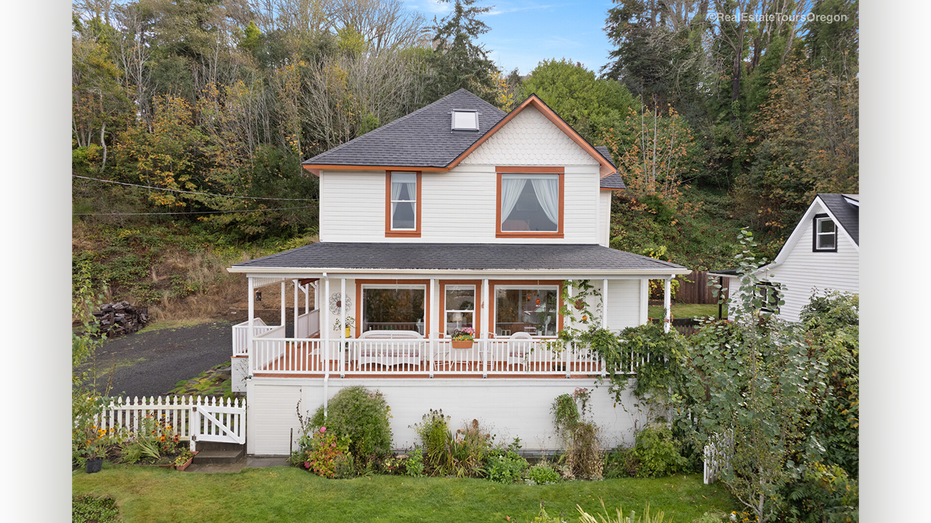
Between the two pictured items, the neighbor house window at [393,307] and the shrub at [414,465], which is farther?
the neighbor house window at [393,307]

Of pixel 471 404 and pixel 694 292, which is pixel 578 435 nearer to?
pixel 471 404

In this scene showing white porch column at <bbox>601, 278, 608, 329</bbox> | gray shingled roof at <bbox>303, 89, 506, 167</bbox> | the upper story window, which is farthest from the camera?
the upper story window

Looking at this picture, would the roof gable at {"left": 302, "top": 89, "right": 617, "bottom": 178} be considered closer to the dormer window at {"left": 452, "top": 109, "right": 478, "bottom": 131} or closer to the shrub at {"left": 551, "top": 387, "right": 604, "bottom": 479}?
the dormer window at {"left": 452, "top": 109, "right": 478, "bottom": 131}

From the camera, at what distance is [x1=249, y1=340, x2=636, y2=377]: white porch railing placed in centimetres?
901

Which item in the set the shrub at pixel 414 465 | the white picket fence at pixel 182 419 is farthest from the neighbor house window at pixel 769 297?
the white picket fence at pixel 182 419

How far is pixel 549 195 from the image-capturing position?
1148 centimetres

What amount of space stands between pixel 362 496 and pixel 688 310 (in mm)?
17767

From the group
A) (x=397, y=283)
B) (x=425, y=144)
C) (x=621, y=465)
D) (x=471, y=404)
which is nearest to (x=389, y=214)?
(x=397, y=283)

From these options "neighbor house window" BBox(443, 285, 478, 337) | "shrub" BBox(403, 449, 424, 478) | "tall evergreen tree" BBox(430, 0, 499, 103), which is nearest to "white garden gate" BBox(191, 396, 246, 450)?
"shrub" BBox(403, 449, 424, 478)

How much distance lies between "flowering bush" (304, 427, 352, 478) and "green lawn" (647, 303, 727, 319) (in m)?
14.8

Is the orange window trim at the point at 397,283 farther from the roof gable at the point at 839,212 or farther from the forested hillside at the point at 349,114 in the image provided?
the forested hillside at the point at 349,114

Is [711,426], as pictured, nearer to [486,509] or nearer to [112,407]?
[486,509]

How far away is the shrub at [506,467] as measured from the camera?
24.8 feet

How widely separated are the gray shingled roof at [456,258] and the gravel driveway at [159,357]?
4884 millimetres
